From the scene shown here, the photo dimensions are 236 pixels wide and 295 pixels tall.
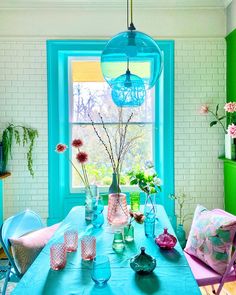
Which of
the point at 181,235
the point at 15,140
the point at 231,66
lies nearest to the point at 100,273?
the point at 181,235

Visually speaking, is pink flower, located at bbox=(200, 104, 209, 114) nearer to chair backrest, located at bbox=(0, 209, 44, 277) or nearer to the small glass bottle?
the small glass bottle

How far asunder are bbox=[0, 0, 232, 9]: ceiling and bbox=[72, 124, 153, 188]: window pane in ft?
4.55

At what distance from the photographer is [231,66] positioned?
318 centimetres

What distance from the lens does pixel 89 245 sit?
1.50 meters

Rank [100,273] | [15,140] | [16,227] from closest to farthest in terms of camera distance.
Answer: [100,273] < [16,227] < [15,140]

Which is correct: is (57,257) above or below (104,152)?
below

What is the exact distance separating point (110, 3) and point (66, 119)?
1429 mm

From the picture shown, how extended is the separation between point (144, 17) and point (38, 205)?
2535 millimetres

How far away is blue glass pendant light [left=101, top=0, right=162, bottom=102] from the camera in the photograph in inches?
61.5

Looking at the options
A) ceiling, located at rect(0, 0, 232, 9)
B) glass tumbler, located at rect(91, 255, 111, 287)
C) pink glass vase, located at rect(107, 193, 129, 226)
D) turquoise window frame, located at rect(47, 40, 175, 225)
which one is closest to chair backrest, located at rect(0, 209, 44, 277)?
pink glass vase, located at rect(107, 193, 129, 226)

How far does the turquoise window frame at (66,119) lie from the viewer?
10.8ft

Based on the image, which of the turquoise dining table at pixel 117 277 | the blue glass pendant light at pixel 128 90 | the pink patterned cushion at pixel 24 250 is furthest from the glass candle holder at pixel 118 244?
the blue glass pendant light at pixel 128 90

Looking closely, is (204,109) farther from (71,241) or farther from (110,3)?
(71,241)

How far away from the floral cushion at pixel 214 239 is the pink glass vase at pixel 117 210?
1.73 ft
